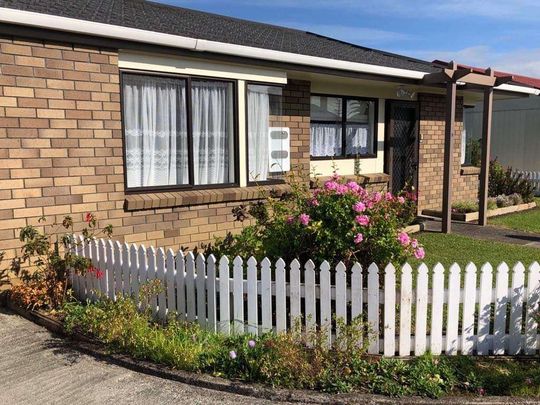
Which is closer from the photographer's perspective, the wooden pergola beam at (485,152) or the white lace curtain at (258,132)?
the white lace curtain at (258,132)

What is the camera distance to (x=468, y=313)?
4.04 meters

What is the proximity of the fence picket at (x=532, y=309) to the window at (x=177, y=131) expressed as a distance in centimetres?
442

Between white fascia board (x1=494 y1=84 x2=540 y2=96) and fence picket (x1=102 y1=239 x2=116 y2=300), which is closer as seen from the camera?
fence picket (x1=102 y1=239 x2=116 y2=300)

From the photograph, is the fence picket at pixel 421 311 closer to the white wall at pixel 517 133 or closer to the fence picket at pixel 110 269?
the fence picket at pixel 110 269

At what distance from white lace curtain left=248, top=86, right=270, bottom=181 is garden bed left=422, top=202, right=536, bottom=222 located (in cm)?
479

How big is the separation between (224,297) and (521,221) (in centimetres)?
824

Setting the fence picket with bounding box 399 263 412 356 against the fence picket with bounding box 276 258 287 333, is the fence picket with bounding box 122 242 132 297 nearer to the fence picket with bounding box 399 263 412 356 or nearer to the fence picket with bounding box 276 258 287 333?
the fence picket with bounding box 276 258 287 333

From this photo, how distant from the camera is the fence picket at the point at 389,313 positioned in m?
3.98

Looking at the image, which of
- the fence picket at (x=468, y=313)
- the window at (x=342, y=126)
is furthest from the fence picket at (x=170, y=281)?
the window at (x=342, y=126)

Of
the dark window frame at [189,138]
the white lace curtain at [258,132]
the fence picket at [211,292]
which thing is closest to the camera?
the fence picket at [211,292]

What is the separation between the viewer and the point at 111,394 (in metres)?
3.54

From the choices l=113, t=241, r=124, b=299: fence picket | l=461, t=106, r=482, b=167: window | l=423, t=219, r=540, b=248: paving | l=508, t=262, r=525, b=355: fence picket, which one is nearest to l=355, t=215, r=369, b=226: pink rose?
l=508, t=262, r=525, b=355: fence picket

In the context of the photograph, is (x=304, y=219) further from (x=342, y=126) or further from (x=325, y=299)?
(x=342, y=126)

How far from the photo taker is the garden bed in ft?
34.3
